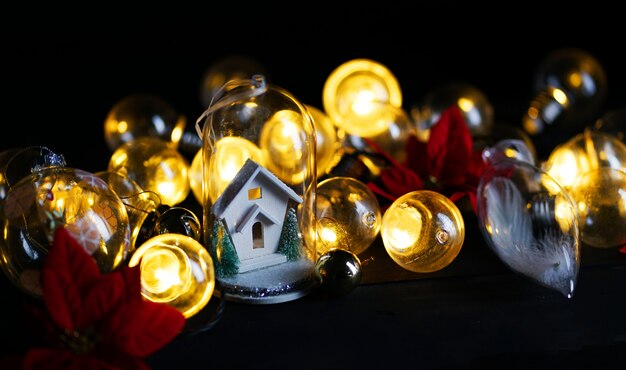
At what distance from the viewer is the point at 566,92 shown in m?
2.90

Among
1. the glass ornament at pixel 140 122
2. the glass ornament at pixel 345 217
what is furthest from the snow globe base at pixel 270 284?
the glass ornament at pixel 140 122

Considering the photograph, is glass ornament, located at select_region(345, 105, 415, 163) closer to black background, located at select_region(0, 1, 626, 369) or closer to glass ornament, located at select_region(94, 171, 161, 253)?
black background, located at select_region(0, 1, 626, 369)

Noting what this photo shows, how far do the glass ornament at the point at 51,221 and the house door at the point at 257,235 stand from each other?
272mm

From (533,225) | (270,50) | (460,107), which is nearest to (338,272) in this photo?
(533,225)

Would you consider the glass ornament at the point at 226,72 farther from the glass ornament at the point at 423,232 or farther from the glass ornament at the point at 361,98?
the glass ornament at the point at 423,232

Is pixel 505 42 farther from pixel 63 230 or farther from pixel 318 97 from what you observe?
pixel 63 230

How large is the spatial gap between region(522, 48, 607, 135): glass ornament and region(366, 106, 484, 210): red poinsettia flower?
0.71 m

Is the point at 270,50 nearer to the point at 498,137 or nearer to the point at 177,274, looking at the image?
the point at 498,137

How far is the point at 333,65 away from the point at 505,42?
751 mm

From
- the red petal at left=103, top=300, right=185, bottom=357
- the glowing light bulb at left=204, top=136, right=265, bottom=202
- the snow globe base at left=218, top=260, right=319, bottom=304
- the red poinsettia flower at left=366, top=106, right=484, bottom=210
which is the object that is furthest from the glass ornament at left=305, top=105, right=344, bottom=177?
the red petal at left=103, top=300, right=185, bottom=357

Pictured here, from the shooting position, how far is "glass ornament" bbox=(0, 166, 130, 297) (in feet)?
5.30

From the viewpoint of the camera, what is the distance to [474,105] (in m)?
2.74

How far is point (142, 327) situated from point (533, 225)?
77 centimetres

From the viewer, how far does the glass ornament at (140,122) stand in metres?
2.57
